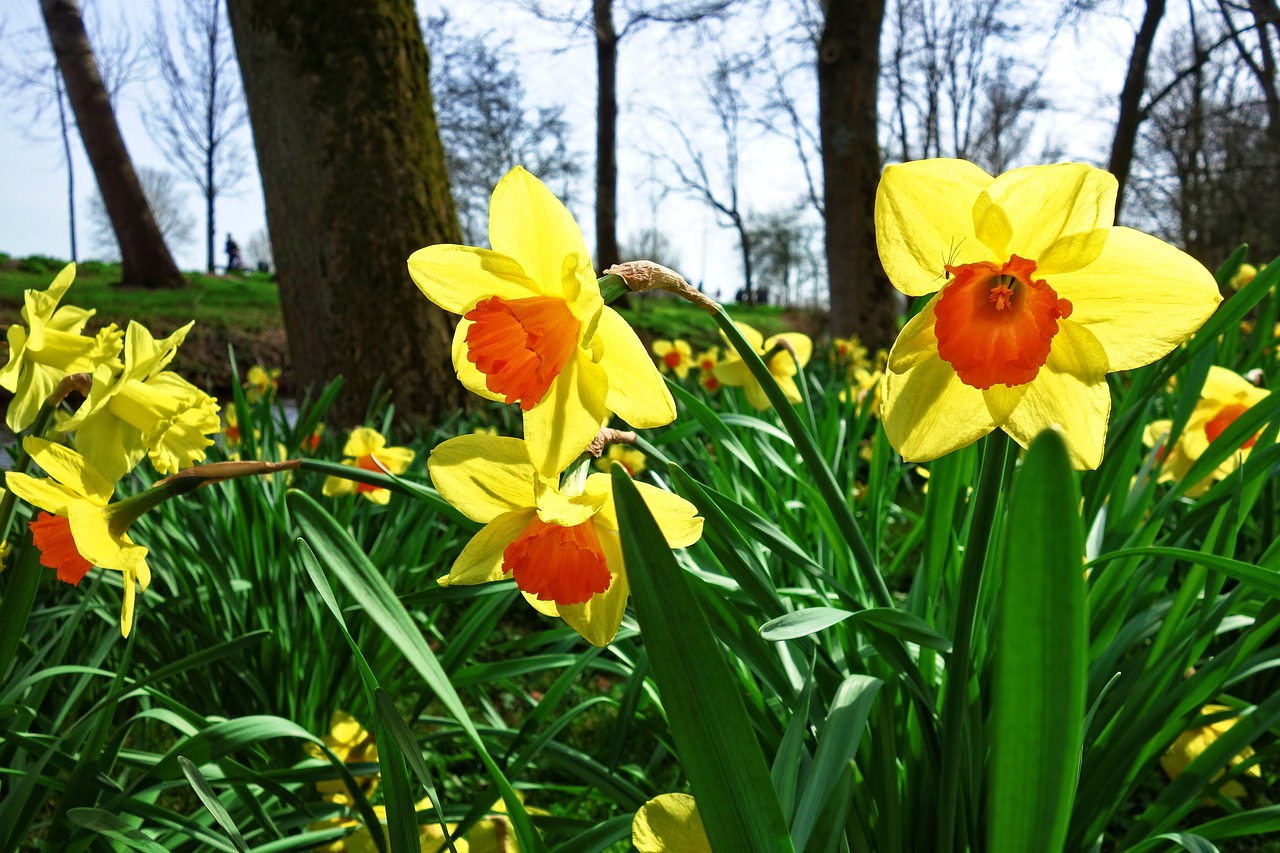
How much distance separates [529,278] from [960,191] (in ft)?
1.23

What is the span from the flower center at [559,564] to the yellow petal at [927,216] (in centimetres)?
36

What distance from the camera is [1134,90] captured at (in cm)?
687

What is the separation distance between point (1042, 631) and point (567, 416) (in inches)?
15.0

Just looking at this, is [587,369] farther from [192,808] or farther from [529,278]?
[192,808]

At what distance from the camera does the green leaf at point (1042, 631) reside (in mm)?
443

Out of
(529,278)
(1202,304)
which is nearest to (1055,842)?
(1202,304)

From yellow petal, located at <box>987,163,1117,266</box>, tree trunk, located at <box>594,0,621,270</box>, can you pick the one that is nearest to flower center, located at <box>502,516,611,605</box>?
yellow petal, located at <box>987,163,1117,266</box>

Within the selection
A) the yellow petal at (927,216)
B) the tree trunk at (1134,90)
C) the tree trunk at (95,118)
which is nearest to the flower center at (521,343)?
the yellow petal at (927,216)

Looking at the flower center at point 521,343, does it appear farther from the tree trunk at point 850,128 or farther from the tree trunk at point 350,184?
the tree trunk at point 850,128

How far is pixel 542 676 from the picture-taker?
Result: 6.82 feet

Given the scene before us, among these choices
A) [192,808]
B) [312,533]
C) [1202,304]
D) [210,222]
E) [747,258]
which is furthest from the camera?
[747,258]

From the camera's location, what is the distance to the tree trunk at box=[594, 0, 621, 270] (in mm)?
9844

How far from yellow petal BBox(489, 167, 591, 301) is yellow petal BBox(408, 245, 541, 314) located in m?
0.01

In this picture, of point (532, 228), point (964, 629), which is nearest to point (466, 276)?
point (532, 228)
